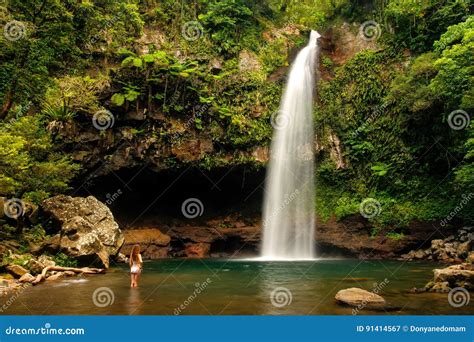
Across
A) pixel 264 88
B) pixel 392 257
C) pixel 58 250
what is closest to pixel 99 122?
pixel 58 250

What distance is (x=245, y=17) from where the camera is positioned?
30656mm

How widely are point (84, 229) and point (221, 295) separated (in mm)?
8831

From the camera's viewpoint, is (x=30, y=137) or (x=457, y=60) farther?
(x=457, y=60)

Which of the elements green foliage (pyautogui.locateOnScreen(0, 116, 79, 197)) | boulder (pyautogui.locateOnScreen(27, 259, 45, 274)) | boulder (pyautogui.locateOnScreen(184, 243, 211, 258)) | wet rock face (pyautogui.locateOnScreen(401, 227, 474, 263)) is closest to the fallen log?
boulder (pyautogui.locateOnScreen(27, 259, 45, 274))

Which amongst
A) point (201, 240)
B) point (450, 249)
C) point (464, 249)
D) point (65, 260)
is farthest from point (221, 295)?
point (201, 240)

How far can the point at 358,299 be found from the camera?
883 cm

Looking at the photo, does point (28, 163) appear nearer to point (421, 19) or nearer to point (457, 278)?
point (457, 278)

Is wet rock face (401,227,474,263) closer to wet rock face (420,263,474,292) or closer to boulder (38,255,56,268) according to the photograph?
wet rock face (420,263,474,292)

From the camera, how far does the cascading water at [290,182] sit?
82.3 feet

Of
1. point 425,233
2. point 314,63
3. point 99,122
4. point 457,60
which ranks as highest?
point 314,63

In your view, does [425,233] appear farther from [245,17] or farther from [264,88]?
[245,17]

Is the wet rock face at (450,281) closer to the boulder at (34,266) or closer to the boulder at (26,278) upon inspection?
the boulder at (26,278)

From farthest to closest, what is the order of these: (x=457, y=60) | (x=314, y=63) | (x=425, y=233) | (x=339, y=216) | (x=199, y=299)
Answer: (x=314, y=63) < (x=339, y=216) < (x=425, y=233) < (x=457, y=60) < (x=199, y=299)

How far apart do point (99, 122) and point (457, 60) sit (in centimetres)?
1855
